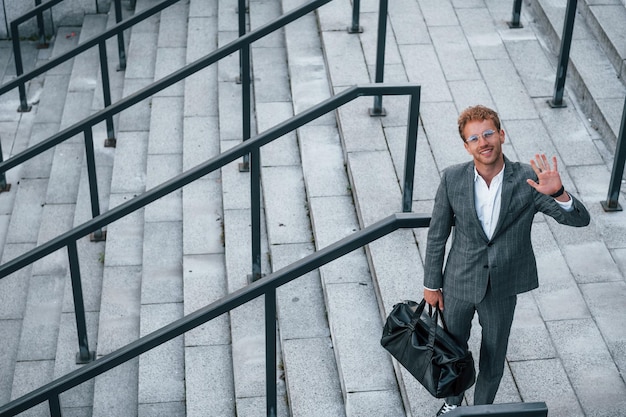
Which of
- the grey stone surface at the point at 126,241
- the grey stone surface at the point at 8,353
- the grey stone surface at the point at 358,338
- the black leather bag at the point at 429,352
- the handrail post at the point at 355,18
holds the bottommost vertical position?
the grey stone surface at the point at 8,353

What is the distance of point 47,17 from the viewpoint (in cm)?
902

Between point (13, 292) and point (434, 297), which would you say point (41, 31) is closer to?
point (13, 292)

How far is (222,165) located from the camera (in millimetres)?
4391

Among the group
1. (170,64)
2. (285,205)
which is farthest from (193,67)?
(170,64)

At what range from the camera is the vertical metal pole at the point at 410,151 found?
4699 millimetres

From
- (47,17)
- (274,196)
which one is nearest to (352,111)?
(274,196)

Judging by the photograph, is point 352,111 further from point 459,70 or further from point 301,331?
point 301,331

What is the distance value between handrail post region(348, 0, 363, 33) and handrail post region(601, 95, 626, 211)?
239 cm

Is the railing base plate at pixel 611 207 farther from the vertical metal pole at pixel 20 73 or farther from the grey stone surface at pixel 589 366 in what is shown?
the vertical metal pole at pixel 20 73

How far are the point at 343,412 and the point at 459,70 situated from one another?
2940 millimetres

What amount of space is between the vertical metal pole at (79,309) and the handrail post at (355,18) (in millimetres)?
2941

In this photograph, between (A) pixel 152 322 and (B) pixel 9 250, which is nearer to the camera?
(A) pixel 152 322

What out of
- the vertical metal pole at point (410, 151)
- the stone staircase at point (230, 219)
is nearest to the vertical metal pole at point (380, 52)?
the stone staircase at point (230, 219)

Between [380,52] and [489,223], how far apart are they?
7.67ft
